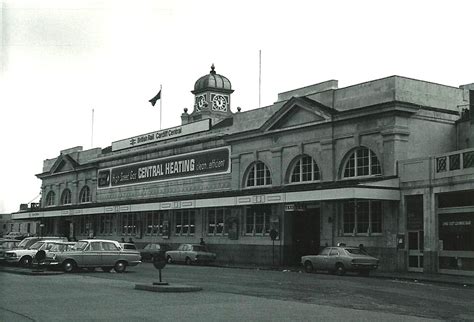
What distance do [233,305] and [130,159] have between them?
4526cm

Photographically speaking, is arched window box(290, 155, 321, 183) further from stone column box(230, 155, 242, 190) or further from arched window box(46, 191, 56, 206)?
arched window box(46, 191, 56, 206)

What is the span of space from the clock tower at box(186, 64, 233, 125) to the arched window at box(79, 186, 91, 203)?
1486cm

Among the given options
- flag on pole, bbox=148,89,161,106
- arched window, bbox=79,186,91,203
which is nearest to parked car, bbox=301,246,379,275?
flag on pole, bbox=148,89,161,106

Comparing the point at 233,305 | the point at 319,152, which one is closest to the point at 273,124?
the point at 319,152

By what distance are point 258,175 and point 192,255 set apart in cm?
746

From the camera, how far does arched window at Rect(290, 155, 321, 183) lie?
40.2 meters

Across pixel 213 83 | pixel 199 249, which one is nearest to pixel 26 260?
pixel 199 249

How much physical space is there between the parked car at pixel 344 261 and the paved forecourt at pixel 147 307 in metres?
11.6

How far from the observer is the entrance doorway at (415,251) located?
3322 centimetres

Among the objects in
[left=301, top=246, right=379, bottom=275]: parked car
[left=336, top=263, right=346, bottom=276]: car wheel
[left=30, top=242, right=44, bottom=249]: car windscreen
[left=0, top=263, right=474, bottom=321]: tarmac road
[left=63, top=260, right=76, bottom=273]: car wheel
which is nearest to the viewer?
[left=0, top=263, right=474, bottom=321]: tarmac road

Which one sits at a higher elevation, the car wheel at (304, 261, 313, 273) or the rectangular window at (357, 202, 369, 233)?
the rectangular window at (357, 202, 369, 233)

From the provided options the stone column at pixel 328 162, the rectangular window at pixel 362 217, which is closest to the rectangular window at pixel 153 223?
the stone column at pixel 328 162

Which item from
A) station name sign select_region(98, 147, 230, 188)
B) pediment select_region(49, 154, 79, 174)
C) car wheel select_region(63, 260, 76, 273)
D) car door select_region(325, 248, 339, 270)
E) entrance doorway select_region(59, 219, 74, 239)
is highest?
pediment select_region(49, 154, 79, 174)

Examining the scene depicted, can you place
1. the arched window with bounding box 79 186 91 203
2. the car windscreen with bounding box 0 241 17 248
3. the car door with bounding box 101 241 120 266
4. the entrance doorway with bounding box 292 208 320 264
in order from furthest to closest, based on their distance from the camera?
the arched window with bounding box 79 186 91 203 < the entrance doorway with bounding box 292 208 320 264 < the car windscreen with bounding box 0 241 17 248 < the car door with bounding box 101 241 120 266
